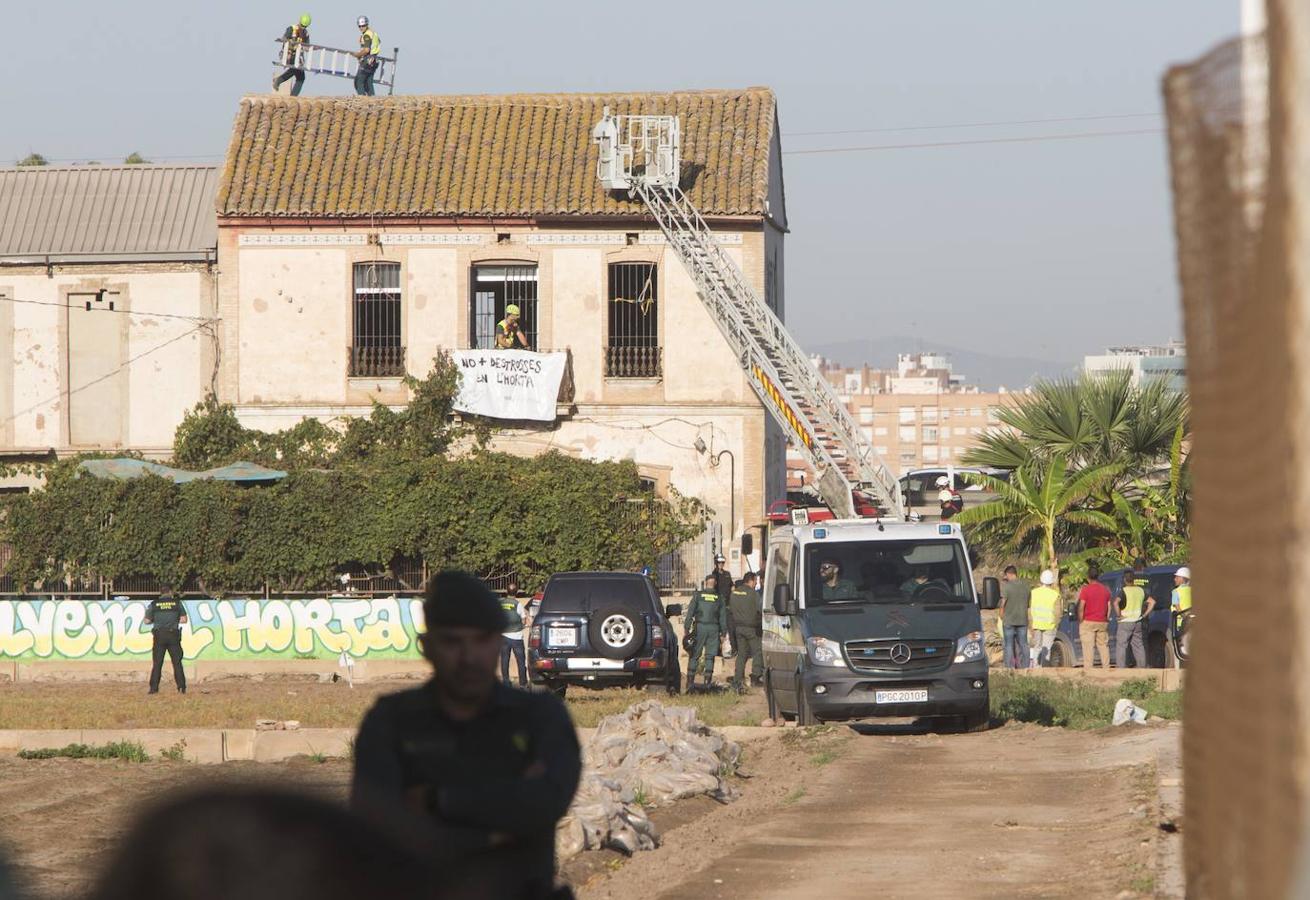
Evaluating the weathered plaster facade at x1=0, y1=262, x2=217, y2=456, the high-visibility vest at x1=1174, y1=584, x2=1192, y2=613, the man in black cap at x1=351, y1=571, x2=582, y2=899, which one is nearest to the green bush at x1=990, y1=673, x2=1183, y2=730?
the high-visibility vest at x1=1174, y1=584, x2=1192, y2=613

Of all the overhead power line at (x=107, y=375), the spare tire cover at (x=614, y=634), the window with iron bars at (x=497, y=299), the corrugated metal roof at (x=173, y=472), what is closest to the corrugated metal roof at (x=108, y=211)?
the overhead power line at (x=107, y=375)

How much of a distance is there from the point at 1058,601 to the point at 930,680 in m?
8.33

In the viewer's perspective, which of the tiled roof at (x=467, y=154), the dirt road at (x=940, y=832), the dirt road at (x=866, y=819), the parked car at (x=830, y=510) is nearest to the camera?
the dirt road at (x=940, y=832)

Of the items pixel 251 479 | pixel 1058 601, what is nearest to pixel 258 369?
pixel 251 479

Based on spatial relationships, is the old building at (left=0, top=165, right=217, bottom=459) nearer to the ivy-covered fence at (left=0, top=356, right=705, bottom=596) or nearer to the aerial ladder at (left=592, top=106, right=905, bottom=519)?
the ivy-covered fence at (left=0, top=356, right=705, bottom=596)

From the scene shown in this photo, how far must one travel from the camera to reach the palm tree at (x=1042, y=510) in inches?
1214

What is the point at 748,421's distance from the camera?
38.0m

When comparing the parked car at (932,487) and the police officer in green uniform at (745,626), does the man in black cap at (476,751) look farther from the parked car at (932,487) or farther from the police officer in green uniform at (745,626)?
the parked car at (932,487)

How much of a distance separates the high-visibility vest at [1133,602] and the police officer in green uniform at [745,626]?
5375 mm

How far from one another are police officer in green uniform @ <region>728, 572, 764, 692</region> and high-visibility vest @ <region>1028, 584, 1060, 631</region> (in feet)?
13.5

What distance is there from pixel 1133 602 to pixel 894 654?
827 cm

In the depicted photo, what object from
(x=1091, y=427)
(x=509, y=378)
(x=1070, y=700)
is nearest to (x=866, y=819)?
(x=1070, y=700)

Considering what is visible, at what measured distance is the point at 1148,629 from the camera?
28969 mm

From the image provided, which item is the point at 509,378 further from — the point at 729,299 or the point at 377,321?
the point at 729,299
